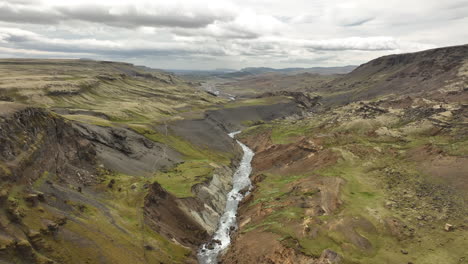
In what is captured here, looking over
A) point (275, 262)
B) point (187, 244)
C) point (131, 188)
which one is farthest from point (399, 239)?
point (131, 188)

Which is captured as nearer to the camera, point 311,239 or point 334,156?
point 311,239

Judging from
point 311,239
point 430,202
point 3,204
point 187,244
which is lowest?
point 187,244

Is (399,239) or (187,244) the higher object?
(399,239)

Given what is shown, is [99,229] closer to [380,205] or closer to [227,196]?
[227,196]

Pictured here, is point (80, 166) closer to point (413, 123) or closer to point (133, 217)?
point (133, 217)

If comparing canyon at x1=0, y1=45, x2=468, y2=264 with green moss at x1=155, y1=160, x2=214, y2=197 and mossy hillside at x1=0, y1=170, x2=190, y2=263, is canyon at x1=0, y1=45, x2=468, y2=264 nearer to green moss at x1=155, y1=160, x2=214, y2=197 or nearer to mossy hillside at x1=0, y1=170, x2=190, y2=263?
mossy hillside at x1=0, y1=170, x2=190, y2=263

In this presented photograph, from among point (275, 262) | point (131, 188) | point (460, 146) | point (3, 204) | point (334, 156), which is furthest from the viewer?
point (334, 156)

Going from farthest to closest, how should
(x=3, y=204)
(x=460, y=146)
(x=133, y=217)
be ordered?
1. (x=460, y=146)
2. (x=133, y=217)
3. (x=3, y=204)

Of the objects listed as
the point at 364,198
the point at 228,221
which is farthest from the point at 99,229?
the point at 364,198
